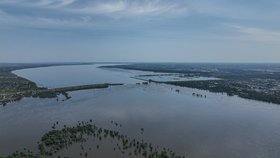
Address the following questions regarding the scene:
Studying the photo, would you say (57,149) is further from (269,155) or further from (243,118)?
(243,118)

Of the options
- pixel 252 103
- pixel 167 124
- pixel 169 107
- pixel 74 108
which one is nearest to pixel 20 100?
pixel 74 108

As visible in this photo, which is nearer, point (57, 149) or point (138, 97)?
point (57, 149)

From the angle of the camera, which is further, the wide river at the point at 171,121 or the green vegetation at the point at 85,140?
the wide river at the point at 171,121

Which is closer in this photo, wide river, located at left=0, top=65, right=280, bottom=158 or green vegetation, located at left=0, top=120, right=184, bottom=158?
green vegetation, located at left=0, top=120, right=184, bottom=158

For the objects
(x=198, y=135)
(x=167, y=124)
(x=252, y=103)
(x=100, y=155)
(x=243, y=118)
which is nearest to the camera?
(x=100, y=155)
